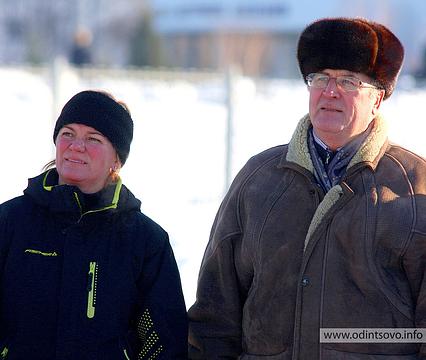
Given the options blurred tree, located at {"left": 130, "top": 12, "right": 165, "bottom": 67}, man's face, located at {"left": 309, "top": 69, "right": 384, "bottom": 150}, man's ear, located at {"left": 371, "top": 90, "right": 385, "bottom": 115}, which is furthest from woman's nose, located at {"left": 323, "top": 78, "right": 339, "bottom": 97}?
blurred tree, located at {"left": 130, "top": 12, "right": 165, "bottom": 67}

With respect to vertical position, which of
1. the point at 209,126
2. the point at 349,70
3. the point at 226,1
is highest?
the point at 226,1

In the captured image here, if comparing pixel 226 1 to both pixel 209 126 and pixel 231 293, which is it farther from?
pixel 231 293

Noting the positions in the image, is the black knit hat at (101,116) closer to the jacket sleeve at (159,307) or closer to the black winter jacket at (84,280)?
the black winter jacket at (84,280)

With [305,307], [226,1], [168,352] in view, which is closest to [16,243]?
[168,352]

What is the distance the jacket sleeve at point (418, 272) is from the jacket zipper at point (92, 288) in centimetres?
93

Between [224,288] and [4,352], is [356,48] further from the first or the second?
[4,352]

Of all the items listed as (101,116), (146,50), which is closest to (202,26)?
(146,50)

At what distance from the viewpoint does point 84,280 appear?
2.88 meters

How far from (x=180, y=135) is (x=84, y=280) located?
38.4ft

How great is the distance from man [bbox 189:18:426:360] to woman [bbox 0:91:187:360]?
0.90ft

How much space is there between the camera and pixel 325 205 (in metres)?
2.82

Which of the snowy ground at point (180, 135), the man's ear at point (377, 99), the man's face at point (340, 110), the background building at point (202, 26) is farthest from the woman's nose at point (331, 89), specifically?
the background building at point (202, 26)

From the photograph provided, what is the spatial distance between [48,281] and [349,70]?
1.11 meters

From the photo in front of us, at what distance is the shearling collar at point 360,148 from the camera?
9.24 feet
